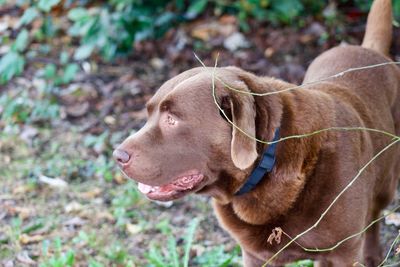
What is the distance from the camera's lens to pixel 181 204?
17.2 feet

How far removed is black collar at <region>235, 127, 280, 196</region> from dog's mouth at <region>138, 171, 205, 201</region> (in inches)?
9.0

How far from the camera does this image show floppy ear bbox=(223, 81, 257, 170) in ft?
10.5

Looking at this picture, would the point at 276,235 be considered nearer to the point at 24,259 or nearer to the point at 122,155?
the point at 122,155

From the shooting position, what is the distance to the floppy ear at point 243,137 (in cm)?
320

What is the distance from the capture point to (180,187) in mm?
3385

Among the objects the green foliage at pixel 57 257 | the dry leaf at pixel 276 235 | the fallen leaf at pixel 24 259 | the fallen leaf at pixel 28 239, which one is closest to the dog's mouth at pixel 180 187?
the dry leaf at pixel 276 235

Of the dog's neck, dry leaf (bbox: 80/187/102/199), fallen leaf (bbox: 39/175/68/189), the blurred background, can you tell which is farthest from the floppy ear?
fallen leaf (bbox: 39/175/68/189)

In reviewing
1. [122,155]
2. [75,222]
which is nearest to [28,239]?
[75,222]

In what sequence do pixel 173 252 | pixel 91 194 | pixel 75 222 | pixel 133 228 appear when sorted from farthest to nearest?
pixel 91 194 → pixel 75 222 → pixel 133 228 → pixel 173 252

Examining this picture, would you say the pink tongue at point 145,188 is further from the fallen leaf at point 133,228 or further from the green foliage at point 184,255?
the fallen leaf at point 133,228

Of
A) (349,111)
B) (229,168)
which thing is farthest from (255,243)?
(349,111)

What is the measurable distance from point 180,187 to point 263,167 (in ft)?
1.30


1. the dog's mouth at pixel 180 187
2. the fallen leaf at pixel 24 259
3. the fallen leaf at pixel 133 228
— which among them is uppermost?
the dog's mouth at pixel 180 187

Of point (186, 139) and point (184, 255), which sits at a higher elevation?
point (186, 139)
